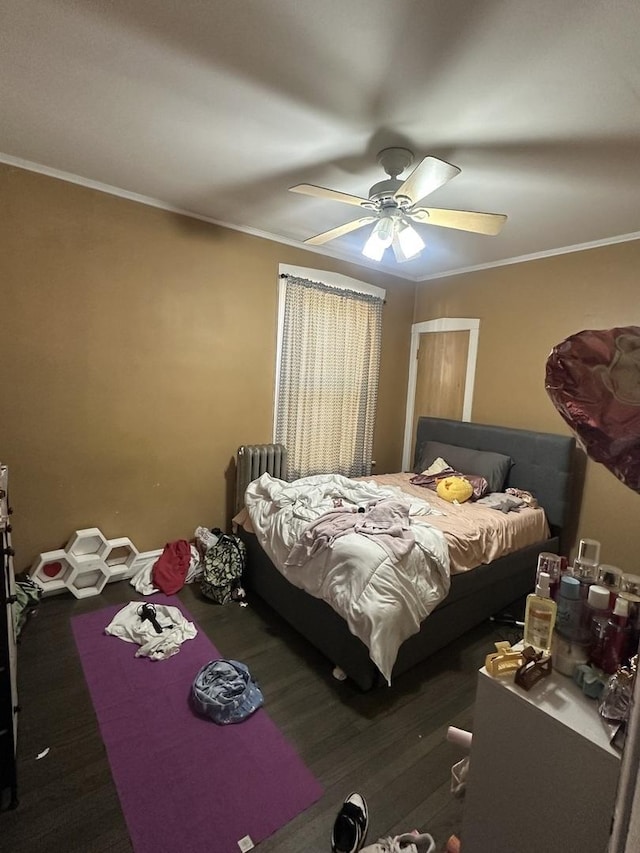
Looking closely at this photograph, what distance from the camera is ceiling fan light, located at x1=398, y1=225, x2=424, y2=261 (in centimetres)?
215

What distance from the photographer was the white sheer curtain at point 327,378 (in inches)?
138

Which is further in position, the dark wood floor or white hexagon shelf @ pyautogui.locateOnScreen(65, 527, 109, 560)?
white hexagon shelf @ pyautogui.locateOnScreen(65, 527, 109, 560)

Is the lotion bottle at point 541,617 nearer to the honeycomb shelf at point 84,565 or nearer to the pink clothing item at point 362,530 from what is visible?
the pink clothing item at point 362,530

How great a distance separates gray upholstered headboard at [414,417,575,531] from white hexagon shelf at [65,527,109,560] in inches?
122

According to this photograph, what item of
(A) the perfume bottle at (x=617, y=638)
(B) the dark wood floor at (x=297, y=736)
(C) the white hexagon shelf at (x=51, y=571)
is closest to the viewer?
(A) the perfume bottle at (x=617, y=638)

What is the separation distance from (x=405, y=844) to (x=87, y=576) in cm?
241

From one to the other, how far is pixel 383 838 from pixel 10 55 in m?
3.14

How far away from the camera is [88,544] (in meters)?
2.77

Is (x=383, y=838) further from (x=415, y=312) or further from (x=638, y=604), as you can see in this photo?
(x=415, y=312)

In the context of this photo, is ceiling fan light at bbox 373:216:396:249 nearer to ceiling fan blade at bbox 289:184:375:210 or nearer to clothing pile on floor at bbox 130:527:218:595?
ceiling fan blade at bbox 289:184:375:210

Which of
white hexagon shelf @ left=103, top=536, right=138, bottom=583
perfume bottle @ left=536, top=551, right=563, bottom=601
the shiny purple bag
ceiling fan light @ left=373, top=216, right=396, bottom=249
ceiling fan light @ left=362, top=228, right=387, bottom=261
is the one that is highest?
ceiling fan light @ left=373, top=216, right=396, bottom=249

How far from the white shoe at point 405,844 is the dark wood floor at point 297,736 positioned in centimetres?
8

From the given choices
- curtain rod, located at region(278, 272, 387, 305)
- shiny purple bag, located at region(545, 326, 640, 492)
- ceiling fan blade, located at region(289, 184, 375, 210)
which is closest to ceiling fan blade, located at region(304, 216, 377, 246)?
ceiling fan blade, located at region(289, 184, 375, 210)

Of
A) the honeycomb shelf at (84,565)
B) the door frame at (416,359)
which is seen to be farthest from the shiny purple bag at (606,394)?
the door frame at (416,359)
